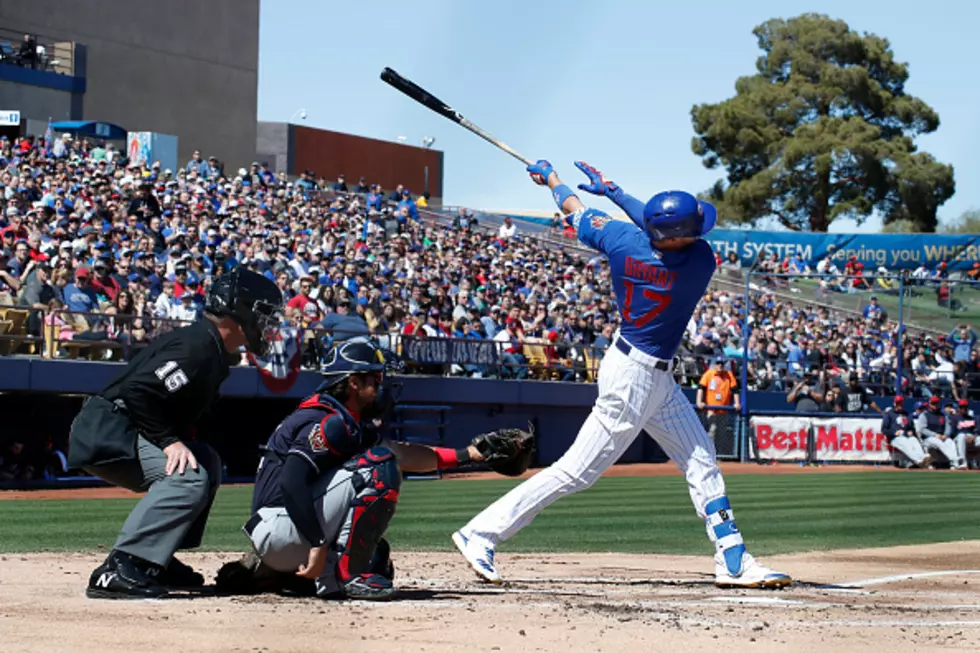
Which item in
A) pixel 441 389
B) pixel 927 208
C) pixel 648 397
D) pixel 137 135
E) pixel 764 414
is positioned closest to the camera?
pixel 648 397

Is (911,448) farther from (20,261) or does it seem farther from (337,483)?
(337,483)

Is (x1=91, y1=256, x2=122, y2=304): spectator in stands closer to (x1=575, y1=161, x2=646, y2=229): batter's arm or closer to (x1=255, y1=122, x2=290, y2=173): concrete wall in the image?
(x1=575, y1=161, x2=646, y2=229): batter's arm

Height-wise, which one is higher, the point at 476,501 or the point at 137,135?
the point at 137,135

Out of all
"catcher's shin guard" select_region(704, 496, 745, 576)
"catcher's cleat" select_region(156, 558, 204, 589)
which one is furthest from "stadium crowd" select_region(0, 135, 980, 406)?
"catcher's shin guard" select_region(704, 496, 745, 576)

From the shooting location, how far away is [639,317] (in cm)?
672

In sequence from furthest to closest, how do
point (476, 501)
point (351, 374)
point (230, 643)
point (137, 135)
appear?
point (137, 135) < point (476, 501) < point (351, 374) < point (230, 643)

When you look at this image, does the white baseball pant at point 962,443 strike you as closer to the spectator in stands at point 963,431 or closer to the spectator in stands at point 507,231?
the spectator in stands at point 963,431

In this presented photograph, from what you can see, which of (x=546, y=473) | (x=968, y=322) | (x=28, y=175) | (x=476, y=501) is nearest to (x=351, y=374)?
(x=546, y=473)

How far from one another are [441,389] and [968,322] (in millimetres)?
10814

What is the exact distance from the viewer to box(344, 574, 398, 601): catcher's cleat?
594cm

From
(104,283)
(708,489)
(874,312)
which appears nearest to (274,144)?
(874,312)

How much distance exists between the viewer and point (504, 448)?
6.25 m

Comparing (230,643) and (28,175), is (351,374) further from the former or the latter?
(28,175)

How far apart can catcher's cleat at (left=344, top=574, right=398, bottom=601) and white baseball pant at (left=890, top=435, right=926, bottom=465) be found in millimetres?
19742
